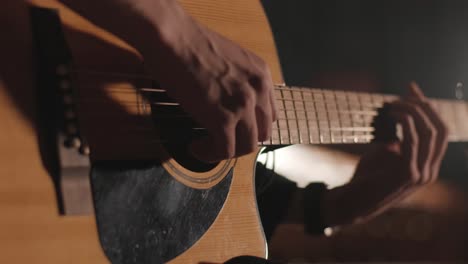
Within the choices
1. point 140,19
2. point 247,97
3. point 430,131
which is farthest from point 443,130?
point 140,19

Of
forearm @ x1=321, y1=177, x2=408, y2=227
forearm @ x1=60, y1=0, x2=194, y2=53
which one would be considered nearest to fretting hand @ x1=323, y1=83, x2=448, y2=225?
forearm @ x1=321, y1=177, x2=408, y2=227

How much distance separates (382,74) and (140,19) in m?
0.84

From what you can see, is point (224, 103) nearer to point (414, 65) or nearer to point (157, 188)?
point (157, 188)

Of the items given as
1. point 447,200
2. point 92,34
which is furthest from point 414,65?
point 92,34

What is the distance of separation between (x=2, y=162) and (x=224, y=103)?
9.3 inches

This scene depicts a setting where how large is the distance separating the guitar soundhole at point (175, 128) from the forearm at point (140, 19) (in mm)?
84

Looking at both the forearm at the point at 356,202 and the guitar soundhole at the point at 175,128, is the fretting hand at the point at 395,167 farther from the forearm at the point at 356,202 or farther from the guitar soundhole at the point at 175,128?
the guitar soundhole at the point at 175,128

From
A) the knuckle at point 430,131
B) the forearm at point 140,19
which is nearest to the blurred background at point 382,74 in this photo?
the knuckle at point 430,131

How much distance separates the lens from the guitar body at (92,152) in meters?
0.51

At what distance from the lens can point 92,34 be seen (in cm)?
58

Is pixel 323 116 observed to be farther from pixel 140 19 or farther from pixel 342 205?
pixel 140 19

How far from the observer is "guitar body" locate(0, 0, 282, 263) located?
51cm

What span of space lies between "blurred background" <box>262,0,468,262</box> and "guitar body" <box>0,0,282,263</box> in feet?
0.63

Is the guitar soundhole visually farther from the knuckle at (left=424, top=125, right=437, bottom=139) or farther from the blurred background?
the knuckle at (left=424, top=125, right=437, bottom=139)
